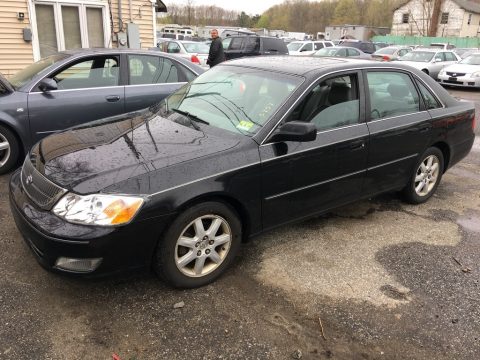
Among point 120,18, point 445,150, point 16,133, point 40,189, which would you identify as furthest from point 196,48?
point 40,189

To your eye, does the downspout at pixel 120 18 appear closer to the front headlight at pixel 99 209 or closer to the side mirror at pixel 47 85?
the side mirror at pixel 47 85

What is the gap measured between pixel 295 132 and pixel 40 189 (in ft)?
5.90

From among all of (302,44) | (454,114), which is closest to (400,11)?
(302,44)

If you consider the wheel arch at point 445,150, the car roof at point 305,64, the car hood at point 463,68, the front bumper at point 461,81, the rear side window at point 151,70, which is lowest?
the front bumper at point 461,81

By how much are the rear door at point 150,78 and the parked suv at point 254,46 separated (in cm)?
1002

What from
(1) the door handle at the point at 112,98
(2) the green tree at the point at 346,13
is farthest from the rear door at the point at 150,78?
(2) the green tree at the point at 346,13

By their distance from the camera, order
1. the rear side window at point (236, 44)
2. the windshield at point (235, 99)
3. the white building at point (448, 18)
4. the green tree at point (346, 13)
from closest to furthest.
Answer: the windshield at point (235, 99), the rear side window at point (236, 44), the white building at point (448, 18), the green tree at point (346, 13)

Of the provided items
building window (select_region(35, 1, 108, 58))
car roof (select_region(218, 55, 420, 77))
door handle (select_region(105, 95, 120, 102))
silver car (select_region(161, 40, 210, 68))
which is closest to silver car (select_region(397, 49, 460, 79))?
silver car (select_region(161, 40, 210, 68))

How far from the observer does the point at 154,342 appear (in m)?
2.57

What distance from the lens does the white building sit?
2426 inches

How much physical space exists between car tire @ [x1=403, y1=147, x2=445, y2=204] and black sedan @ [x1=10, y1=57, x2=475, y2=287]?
0.06m

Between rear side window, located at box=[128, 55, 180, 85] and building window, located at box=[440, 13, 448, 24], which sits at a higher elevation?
building window, located at box=[440, 13, 448, 24]

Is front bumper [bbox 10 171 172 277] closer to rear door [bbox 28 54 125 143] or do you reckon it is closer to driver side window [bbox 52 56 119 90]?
rear door [bbox 28 54 125 143]

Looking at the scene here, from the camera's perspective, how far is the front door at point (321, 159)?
3301 mm
